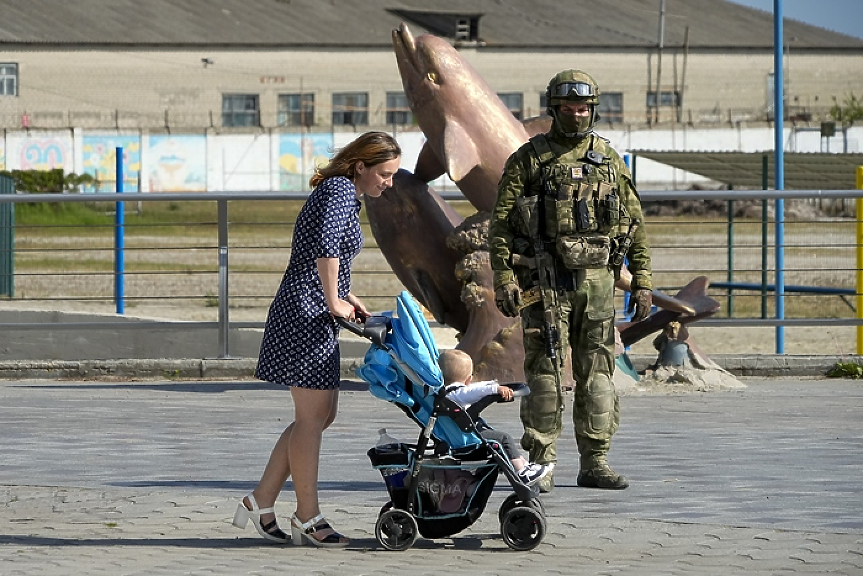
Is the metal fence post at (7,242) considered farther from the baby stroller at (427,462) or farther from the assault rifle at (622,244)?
the baby stroller at (427,462)

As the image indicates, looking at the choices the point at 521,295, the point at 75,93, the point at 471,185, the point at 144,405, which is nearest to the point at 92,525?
the point at 521,295

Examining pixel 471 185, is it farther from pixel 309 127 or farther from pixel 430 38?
pixel 309 127

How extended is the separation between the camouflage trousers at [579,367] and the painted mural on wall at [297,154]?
153 feet

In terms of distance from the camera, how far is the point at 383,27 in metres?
66.9

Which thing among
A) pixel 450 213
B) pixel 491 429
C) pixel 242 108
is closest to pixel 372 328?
pixel 491 429

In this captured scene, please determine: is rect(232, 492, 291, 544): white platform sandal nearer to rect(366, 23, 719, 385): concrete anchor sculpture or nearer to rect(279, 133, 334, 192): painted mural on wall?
rect(366, 23, 719, 385): concrete anchor sculpture

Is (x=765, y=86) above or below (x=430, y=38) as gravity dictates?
above

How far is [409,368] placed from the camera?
5934mm

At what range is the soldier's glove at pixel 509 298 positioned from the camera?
6918mm

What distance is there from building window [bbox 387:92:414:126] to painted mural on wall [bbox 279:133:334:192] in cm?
742

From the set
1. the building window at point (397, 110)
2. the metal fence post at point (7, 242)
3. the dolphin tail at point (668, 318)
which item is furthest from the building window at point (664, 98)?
the dolphin tail at point (668, 318)

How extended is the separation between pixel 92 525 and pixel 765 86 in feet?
214

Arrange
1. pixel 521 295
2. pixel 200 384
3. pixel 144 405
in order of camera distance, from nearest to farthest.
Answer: pixel 521 295
pixel 144 405
pixel 200 384

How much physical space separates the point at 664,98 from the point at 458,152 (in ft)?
196
